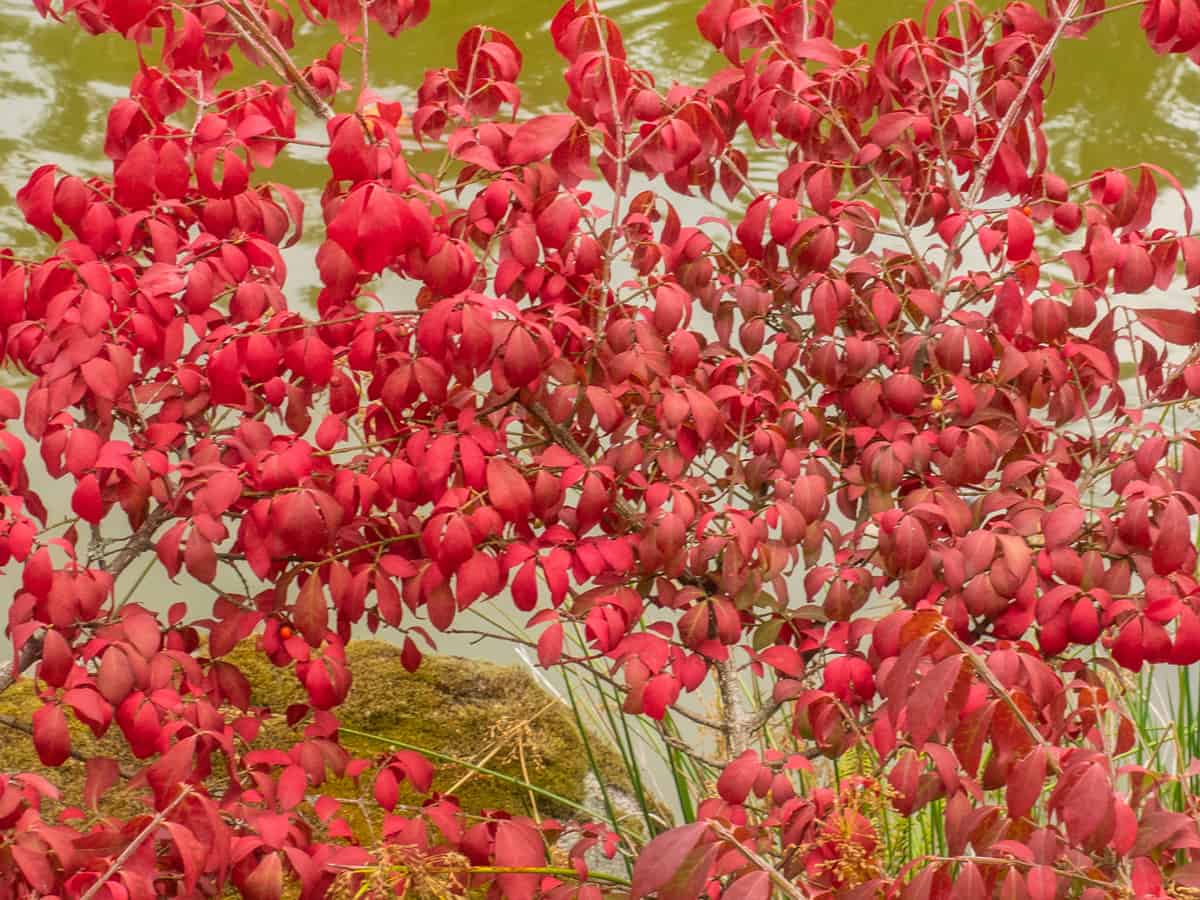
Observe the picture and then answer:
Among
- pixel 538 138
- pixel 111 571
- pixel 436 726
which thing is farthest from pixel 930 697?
pixel 436 726

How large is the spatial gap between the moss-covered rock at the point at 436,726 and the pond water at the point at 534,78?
1.85 m

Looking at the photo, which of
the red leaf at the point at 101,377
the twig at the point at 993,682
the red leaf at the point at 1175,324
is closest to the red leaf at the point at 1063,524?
the red leaf at the point at 1175,324

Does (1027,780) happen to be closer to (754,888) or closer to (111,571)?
(754,888)

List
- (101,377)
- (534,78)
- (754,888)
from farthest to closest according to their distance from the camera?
(534,78) < (101,377) < (754,888)

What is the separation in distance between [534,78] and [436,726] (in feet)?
9.61

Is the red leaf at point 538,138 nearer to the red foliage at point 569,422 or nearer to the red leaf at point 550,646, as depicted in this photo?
the red foliage at point 569,422

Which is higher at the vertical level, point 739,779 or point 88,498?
point 88,498

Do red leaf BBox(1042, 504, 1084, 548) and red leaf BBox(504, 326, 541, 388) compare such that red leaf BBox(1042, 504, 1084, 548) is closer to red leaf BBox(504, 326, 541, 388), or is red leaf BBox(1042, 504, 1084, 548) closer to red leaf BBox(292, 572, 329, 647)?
red leaf BBox(504, 326, 541, 388)

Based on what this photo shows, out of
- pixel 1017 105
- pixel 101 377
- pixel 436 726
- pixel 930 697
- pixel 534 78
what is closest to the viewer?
pixel 930 697

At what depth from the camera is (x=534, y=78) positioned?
523cm

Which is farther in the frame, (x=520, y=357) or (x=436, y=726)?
A: (x=436, y=726)

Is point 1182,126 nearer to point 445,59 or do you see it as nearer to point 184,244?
point 445,59

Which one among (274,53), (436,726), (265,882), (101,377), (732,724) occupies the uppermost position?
(274,53)

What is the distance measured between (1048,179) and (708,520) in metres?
0.86
